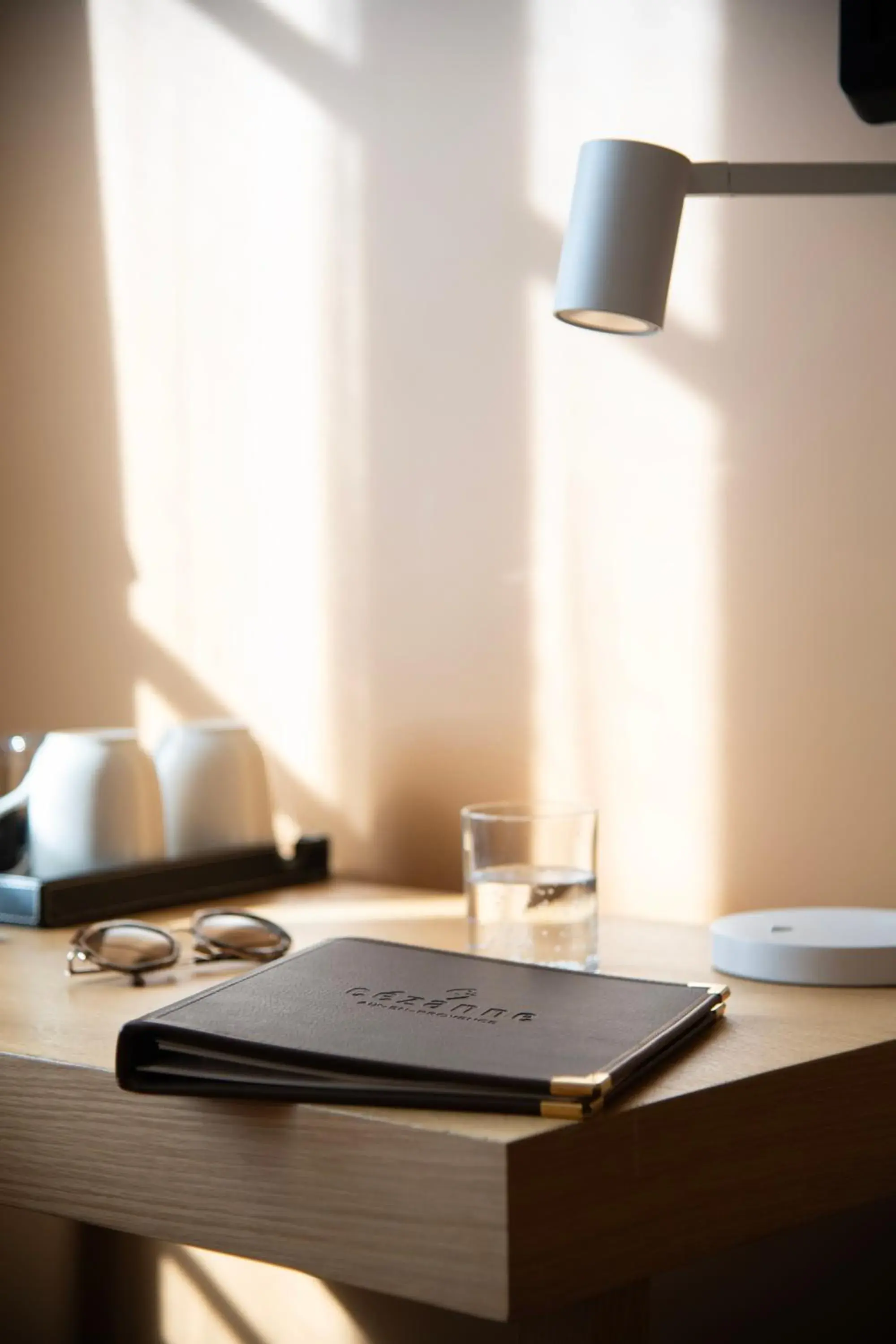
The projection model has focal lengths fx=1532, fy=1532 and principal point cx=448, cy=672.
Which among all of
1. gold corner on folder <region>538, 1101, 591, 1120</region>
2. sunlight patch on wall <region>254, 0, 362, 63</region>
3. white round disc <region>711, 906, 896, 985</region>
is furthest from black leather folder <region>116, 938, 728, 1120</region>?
sunlight patch on wall <region>254, 0, 362, 63</region>

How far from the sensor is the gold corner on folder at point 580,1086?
75 centimetres

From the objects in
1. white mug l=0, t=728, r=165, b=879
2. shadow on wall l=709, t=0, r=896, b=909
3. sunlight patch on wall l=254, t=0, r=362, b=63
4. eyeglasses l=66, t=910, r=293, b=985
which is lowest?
eyeglasses l=66, t=910, r=293, b=985

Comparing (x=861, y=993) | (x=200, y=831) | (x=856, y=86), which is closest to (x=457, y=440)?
(x=200, y=831)

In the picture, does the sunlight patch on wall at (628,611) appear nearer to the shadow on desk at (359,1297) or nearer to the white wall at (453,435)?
the white wall at (453,435)

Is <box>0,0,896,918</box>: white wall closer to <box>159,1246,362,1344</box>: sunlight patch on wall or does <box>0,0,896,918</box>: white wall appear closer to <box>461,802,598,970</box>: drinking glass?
<box>461,802,598,970</box>: drinking glass

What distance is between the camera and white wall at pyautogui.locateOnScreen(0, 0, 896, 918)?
1.28m

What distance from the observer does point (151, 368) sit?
5.89 feet

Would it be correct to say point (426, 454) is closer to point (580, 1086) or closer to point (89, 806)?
point (89, 806)

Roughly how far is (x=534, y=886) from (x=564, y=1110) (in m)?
0.38

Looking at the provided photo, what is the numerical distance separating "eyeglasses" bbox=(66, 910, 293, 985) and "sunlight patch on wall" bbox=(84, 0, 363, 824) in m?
0.49

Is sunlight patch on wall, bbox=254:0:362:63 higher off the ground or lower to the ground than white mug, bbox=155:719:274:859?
higher

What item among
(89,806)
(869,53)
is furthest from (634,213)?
→ (89,806)

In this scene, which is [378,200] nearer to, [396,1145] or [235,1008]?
[235,1008]

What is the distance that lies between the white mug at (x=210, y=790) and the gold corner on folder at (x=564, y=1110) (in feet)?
2.53
